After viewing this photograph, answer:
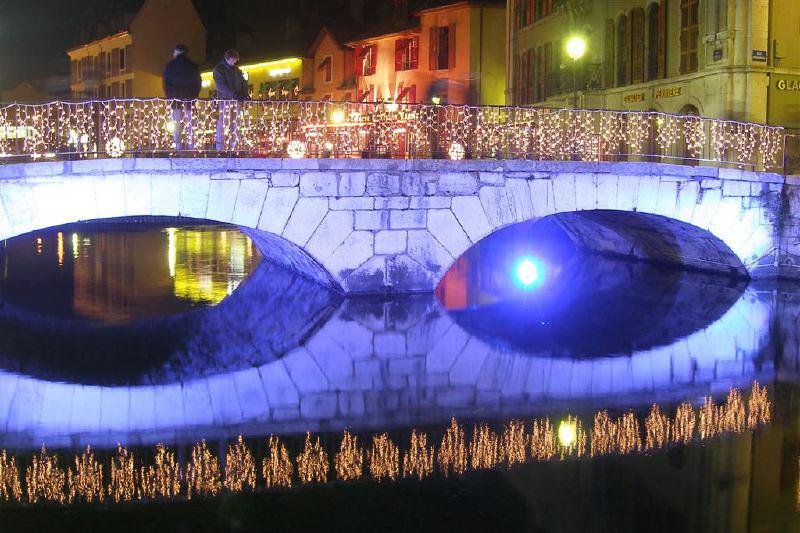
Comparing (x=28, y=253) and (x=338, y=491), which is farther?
(x=28, y=253)

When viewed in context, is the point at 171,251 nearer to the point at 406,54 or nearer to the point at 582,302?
the point at 582,302

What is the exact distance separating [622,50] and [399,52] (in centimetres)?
2462

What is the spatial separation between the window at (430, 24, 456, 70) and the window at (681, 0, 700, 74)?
23.4m

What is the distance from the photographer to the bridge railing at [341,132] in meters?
16.0

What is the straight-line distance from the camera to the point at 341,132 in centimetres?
1769

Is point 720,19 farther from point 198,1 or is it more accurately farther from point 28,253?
point 198,1

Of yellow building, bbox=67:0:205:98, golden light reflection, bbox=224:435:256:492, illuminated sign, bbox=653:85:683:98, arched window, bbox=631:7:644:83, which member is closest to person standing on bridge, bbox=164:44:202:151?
golden light reflection, bbox=224:435:256:492

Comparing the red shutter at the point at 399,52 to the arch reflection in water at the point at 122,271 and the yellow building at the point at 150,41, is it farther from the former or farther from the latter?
the yellow building at the point at 150,41

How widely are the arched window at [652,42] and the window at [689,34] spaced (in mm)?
1614

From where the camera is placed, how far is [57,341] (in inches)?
573

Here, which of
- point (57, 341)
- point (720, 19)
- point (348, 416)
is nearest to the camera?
point (348, 416)

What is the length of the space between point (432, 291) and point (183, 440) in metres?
9.55

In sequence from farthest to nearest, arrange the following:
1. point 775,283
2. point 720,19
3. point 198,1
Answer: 1. point 198,1
2. point 720,19
3. point 775,283

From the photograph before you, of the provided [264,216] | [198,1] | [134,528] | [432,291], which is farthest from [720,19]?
[198,1]
